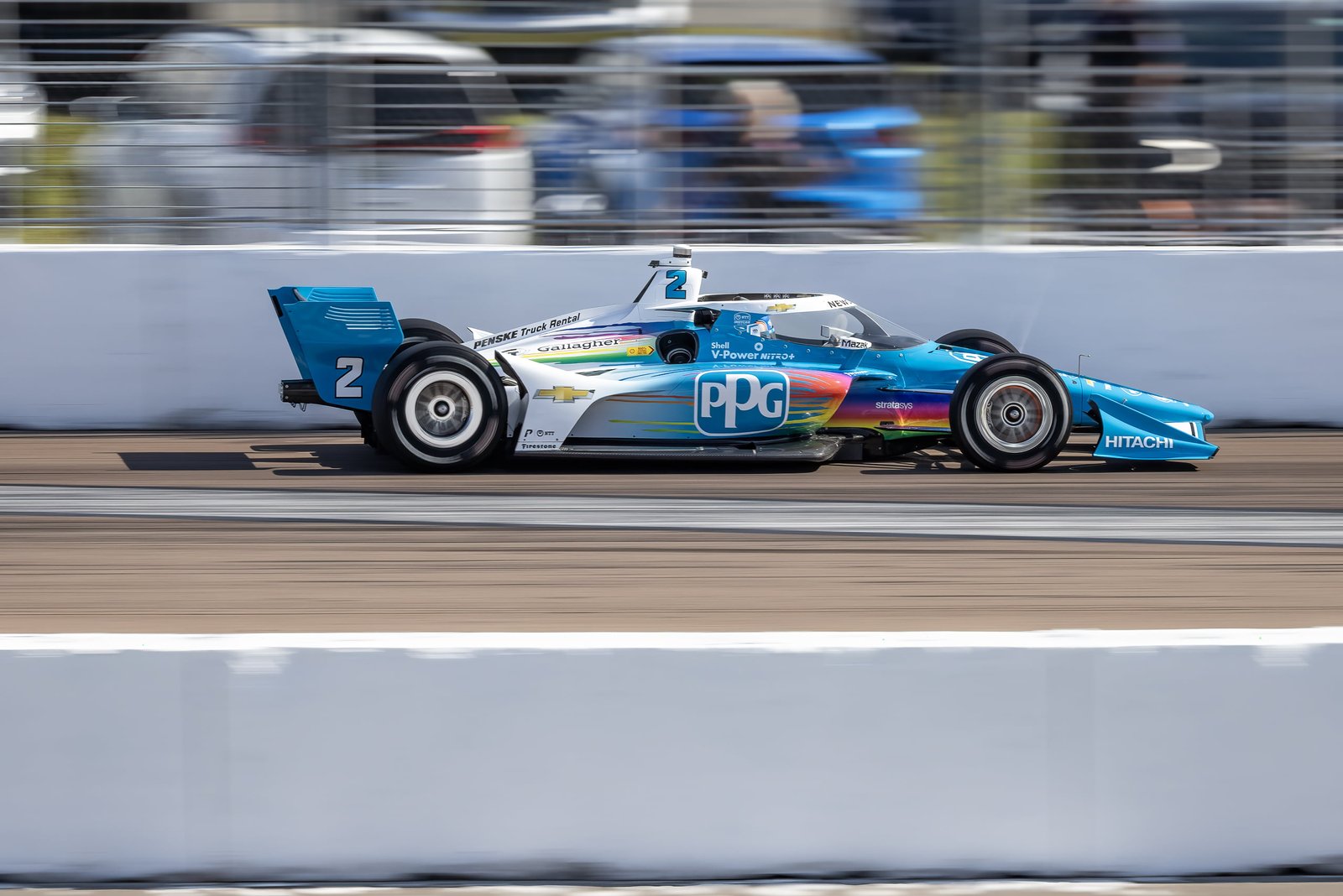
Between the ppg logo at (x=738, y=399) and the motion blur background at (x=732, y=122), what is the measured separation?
7.25 ft

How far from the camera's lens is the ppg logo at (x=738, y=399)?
307 inches

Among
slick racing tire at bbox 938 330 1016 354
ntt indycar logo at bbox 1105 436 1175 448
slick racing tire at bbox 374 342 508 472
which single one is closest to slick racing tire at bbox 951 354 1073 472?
ntt indycar logo at bbox 1105 436 1175 448

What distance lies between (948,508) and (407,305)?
386 cm

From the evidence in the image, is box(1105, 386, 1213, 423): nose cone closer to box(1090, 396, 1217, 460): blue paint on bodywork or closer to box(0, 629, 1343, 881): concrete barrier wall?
box(1090, 396, 1217, 460): blue paint on bodywork

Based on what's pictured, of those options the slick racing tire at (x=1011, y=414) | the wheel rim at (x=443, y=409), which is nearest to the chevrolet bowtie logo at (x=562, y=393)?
the wheel rim at (x=443, y=409)

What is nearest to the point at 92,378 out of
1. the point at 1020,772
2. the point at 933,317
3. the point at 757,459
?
the point at 757,459

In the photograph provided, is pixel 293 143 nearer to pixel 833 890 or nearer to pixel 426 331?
pixel 426 331

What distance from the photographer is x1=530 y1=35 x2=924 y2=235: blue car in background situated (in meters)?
9.77

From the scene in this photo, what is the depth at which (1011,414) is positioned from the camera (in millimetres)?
7934

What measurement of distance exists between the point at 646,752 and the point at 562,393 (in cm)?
471

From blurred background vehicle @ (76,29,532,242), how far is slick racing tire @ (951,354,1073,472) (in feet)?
10.5

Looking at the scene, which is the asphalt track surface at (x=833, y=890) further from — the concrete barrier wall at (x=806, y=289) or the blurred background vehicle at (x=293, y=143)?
the blurred background vehicle at (x=293, y=143)

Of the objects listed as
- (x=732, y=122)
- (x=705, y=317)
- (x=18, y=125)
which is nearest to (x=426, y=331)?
(x=705, y=317)

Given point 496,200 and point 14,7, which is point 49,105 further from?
point 496,200
